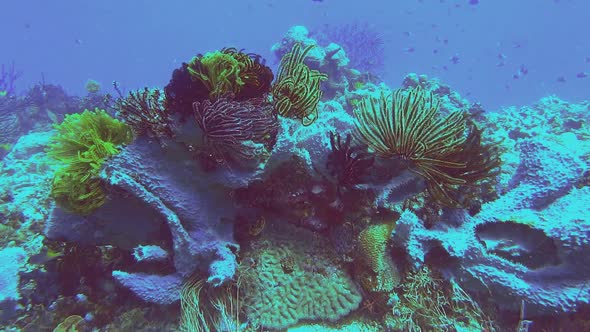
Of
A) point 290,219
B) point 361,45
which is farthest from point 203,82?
point 361,45

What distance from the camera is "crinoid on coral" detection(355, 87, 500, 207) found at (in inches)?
131

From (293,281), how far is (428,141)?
2.09 metres

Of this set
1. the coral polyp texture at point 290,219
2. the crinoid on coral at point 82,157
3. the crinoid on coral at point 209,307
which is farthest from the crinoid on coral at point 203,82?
the crinoid on coral at point 209,307

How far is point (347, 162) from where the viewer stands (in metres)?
3.51

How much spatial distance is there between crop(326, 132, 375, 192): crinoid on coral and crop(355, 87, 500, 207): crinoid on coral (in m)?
0.15

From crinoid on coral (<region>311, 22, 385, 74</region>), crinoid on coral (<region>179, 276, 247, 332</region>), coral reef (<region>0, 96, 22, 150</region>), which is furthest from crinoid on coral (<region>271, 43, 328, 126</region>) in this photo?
crinoid on coral (<region>311, 22, 385, 74</region>)

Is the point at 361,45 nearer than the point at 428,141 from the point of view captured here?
No

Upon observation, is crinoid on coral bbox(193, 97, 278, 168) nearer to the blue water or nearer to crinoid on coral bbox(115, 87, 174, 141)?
crinoid on coral bbox(115, 87, 174, 141)

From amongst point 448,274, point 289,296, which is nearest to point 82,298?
point 289,296

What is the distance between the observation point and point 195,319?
3.43 m

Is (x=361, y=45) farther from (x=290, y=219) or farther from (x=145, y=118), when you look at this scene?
(x=145, y=118)

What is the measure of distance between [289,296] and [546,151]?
3.42 metres

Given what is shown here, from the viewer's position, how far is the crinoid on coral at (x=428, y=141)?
332 cm

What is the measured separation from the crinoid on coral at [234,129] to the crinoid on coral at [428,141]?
3.34 ft
